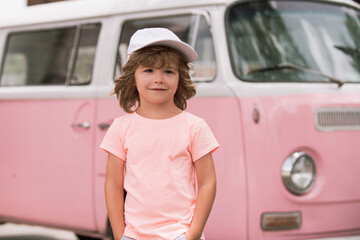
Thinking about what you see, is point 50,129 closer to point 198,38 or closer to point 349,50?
point 198,38

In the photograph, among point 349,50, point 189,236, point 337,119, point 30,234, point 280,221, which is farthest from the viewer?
point 30,234

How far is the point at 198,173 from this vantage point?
225 centimetres

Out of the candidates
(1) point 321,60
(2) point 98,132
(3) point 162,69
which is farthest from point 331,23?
(3) point 162,69

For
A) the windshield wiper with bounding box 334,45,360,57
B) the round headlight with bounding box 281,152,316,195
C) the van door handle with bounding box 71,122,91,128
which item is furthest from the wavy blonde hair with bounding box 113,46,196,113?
the windshield wiper with bounding box 334,45,360,57

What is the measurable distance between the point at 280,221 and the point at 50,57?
8.31 feet

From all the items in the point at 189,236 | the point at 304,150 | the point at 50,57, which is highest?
the point at 50,57

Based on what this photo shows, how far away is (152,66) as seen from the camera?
2.23 metres

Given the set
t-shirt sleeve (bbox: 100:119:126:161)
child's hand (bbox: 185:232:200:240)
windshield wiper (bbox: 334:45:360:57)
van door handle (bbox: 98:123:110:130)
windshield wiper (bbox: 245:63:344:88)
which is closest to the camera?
child's hand (bbox: 185:232:200:240)

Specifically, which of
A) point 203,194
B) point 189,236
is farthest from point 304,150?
point 189,236

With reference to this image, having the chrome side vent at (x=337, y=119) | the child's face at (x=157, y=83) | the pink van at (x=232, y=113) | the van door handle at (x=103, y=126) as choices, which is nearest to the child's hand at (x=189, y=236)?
the child's face at (x=157, y=83)

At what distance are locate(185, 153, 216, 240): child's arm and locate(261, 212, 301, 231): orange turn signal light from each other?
1444mm

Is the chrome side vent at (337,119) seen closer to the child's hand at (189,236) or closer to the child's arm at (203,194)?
the child's arm at (203,194)

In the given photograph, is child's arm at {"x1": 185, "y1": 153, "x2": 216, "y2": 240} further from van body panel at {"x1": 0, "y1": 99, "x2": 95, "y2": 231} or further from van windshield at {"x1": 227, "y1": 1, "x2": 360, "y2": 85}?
van body panel at {"x1": 0, "y1": 99, "x2": 95, "y2": 231}

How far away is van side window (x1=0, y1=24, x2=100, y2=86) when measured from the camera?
4629 mm
